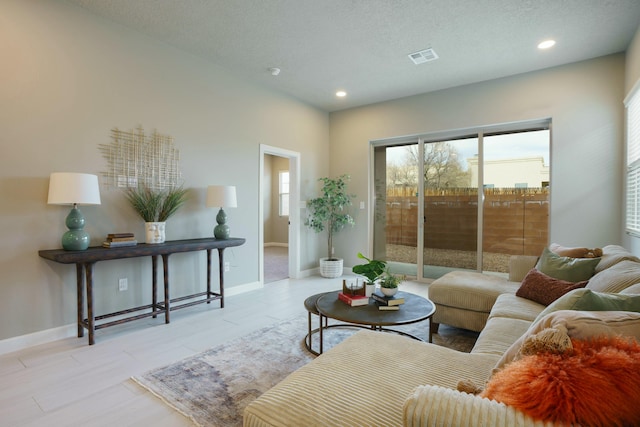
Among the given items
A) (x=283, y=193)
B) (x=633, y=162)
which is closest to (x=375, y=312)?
(x=633, y=162)

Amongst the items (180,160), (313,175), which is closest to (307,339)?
(180,160)

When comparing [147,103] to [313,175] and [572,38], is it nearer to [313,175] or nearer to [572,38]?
[313,175]

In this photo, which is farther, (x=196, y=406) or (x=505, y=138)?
(x=505, y=138)

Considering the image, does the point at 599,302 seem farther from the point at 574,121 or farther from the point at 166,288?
the point at 574,121

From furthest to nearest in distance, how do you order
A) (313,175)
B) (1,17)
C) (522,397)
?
(313,175) < (1,17) < (522,397)

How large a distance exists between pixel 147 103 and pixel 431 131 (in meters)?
3.91

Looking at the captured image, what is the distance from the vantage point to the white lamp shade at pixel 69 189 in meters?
2.62

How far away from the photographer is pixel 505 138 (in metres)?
4.64

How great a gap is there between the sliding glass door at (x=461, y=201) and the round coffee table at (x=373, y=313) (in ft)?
8.74

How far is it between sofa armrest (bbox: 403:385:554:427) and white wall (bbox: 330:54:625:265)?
417 centimetres

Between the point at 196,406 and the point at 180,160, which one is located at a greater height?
the point at 180,160

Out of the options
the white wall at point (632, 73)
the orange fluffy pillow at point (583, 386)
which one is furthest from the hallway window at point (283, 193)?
the orange fluffy pillow at point (583, 386)

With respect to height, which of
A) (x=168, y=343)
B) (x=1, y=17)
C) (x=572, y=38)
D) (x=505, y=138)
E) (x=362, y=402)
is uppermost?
(x=572, y=38)

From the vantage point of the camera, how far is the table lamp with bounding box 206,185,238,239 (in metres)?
3.79
